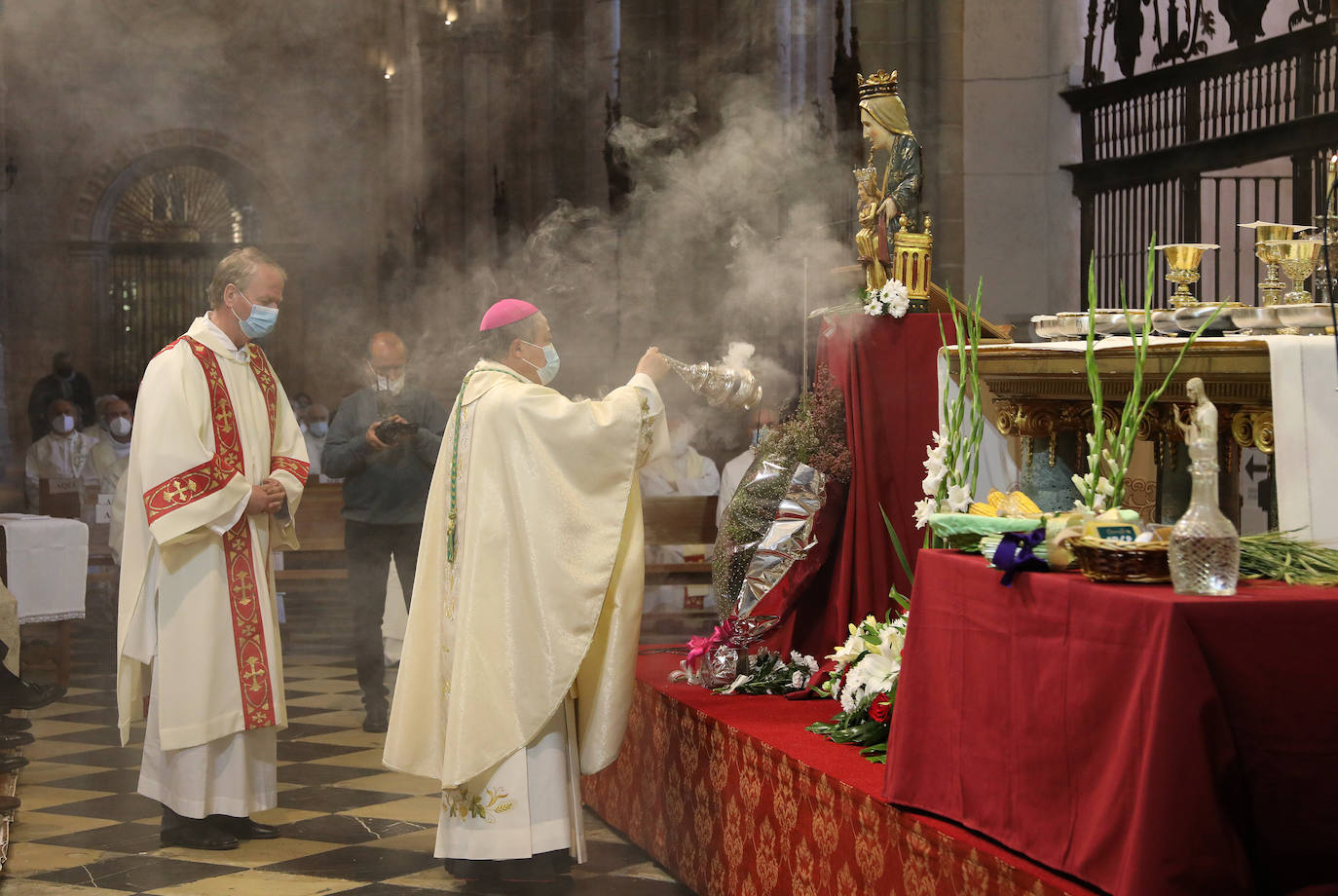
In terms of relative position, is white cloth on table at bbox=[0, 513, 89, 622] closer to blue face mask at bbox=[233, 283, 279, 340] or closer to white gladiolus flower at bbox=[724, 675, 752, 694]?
blue face mask at bbox=[233, 283, 279, 340]

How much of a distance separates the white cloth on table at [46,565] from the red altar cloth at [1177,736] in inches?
218

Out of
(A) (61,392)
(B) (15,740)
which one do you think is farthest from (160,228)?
(B) (15,740)

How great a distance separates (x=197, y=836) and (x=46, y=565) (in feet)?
9.57

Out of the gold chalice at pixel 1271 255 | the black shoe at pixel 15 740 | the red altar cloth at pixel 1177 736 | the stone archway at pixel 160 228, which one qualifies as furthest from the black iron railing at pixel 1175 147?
the stone archway at pixel 160 228

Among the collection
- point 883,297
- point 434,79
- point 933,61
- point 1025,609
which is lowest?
point 1025,609

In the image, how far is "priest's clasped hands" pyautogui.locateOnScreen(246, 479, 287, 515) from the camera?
14.8 ft

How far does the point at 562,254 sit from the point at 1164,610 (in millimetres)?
10495

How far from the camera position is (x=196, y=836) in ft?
14.2

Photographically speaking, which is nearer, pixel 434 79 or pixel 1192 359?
pixel 1192 359

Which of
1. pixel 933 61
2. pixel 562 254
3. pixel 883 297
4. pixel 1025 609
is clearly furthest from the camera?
pixel 562 254

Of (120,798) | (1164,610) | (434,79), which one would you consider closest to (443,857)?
(120,798)

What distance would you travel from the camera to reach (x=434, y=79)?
44.3 feet

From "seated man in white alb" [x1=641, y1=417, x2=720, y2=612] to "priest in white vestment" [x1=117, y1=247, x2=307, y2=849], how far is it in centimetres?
311

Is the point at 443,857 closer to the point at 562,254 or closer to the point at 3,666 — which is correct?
the point at 3,666
